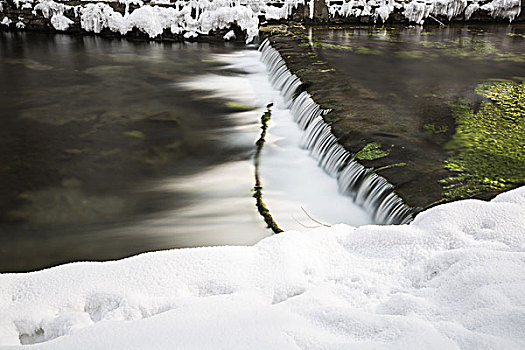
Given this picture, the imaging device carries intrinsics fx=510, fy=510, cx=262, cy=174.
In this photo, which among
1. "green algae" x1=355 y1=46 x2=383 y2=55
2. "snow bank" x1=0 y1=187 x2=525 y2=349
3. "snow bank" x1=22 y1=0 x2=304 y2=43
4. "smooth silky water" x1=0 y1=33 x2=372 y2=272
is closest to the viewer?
"snow bank" x1=0 y1=187 x2=525 y2=349

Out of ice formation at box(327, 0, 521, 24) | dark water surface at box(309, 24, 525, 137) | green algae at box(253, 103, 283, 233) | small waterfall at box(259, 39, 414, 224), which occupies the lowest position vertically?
green algae at box(253, 103, 283, 233)

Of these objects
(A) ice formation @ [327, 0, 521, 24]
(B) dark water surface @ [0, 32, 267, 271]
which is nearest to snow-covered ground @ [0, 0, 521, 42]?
(A) ice formation @ [327, 0, 521, 24]

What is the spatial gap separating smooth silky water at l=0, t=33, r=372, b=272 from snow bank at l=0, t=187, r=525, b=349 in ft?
3.43

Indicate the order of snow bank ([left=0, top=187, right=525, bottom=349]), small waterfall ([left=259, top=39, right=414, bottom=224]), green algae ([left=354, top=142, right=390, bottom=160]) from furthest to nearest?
green algae ([left=354, top=142, right=390, bottom=160]), small waterfall ([left=259, top=39, right=414, bottom=224]), snow bank ([left=0, top=187, right=525, bottom=349])

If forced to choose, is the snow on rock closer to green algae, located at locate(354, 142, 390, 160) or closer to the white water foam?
the white water foam

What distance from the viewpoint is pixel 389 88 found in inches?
227

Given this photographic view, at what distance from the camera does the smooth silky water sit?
11.5ft

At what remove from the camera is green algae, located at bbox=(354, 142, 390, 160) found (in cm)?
386

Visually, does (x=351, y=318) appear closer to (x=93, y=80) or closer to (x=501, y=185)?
(x=501, y=185)

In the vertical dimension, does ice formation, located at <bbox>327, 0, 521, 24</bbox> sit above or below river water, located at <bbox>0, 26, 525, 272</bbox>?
above

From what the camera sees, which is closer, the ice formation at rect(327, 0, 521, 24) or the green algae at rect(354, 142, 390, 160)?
the green algae at rect(354, 142, 390, 160)

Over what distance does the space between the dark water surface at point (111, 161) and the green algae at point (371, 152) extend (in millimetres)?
934

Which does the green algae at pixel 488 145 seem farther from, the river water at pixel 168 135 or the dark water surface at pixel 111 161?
the dark water surface at pixel 111 161

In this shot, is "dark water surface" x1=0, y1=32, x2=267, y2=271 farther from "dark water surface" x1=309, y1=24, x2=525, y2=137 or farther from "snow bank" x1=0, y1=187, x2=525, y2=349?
"dark water surface" x1=309, y1=24, x2=525, y2=137
